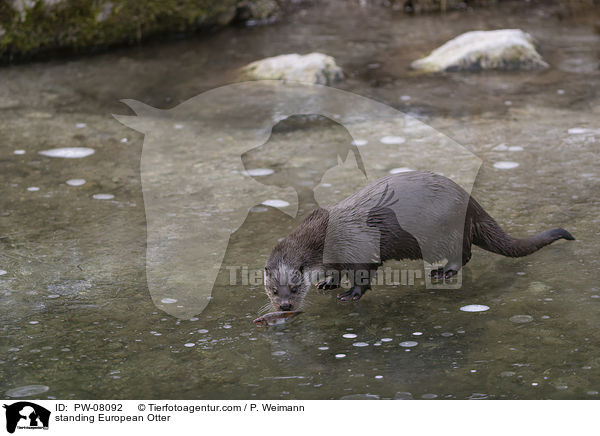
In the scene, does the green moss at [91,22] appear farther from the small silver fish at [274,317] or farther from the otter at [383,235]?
the small silver fish at [274,317]

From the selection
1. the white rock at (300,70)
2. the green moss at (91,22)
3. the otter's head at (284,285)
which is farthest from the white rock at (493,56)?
the otter's head at (284,285)

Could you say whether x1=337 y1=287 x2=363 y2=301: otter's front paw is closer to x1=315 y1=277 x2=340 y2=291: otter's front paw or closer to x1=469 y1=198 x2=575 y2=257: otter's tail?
x1=315 y1=277 x2=340 y2=291: otter's front paw

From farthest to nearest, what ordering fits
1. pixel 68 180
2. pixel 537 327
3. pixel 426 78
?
pixel 426 78 < pixel 68 180 < pixel 537 327

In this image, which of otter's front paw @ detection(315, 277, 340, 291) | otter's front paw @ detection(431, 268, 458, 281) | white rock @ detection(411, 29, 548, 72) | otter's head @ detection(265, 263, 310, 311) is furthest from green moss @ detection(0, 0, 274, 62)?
otter's front paw @ detection(431, 268, 458, 281)

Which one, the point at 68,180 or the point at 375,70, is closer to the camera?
the point at 68,180

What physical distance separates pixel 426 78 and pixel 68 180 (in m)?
2.84

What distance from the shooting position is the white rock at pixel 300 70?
5.78 m

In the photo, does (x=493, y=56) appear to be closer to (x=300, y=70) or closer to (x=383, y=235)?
(x=300, y=70)

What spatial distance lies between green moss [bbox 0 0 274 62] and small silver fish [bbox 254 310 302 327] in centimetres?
455

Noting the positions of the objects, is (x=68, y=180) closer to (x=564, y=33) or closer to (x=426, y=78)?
(x=426, y=78)

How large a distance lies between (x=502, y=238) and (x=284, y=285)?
3.01 feet

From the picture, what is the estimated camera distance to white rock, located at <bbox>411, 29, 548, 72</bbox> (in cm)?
594

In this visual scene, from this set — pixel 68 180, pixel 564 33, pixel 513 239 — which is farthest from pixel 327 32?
pixel 513 239

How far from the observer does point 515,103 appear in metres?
5.21
